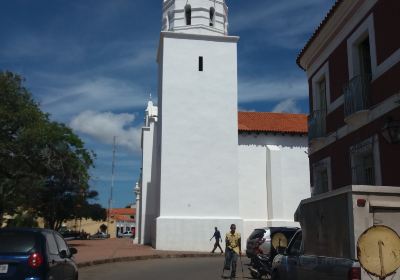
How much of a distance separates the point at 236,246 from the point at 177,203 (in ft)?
47.3

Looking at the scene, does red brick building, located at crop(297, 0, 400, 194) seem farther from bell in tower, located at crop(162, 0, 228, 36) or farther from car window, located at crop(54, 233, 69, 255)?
bell in tower, located at crop(162, 0, 228, 36)

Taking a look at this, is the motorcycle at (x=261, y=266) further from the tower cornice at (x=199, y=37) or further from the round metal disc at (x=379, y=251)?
the tower cornice at (x=199, y=37)

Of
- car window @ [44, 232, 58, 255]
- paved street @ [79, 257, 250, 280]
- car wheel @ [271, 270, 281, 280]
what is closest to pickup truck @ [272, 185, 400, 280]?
car wheel @ [271, 270, 281, 280]

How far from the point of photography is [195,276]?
15953 mm

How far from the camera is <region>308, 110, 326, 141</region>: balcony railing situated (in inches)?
600

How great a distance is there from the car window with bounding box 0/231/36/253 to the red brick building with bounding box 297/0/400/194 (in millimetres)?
7624

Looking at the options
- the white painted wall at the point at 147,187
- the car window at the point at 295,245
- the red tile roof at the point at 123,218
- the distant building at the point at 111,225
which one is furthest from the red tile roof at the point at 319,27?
the red tile roof at the point at 123,218

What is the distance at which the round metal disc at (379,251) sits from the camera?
6.64 meters

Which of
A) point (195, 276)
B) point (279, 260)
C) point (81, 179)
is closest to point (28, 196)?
point (81, 179)

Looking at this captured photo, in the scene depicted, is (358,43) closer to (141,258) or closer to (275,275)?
(275,275)

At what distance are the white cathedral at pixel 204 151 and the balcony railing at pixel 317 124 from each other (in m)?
14.8

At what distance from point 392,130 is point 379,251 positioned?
4943mm

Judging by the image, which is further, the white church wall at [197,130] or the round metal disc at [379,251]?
the white church wall at [197,130]

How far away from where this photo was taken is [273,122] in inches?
Answer: 1484
